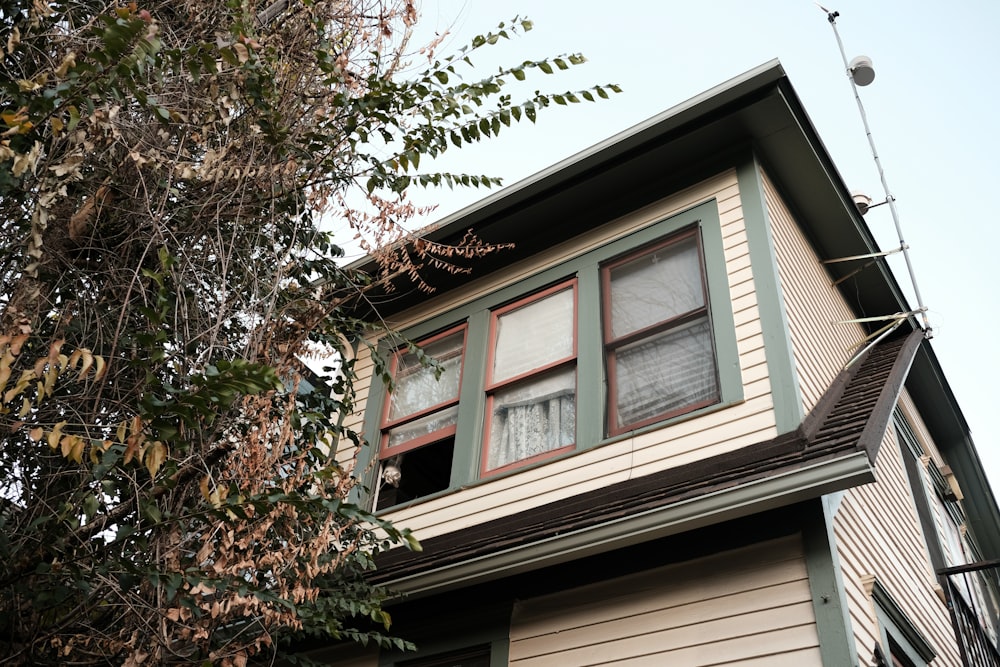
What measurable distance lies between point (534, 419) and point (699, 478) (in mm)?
1830

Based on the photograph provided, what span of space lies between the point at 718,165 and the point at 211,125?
12.5 feet

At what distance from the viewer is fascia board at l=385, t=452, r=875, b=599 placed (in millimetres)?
4359

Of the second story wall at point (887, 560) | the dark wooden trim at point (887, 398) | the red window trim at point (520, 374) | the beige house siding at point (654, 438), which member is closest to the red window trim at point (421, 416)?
the red window trim at point (520, 374)

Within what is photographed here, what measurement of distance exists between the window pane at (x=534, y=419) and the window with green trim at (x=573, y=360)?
10mm

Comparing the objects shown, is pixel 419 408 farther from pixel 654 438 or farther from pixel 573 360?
pixel 654 438

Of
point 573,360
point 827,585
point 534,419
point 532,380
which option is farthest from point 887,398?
point 532,380

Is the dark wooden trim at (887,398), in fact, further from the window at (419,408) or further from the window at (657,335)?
the window at (419,408)

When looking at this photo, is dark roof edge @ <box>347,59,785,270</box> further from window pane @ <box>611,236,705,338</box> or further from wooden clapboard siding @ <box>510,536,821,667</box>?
wooden clapboard siding @ <box>510,536,821,667</box>

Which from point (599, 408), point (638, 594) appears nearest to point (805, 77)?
point (599, 408)

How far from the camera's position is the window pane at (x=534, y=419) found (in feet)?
20.9

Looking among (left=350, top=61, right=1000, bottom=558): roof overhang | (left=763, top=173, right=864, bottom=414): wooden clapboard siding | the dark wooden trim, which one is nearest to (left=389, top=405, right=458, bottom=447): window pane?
(left=350, top=61, right=1000, bottom=558): roof overhang

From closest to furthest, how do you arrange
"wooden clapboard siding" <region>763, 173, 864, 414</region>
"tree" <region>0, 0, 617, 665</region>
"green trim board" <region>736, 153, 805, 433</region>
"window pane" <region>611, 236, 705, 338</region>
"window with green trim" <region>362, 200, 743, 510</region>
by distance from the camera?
"tree" <region>0, 0, 617, 665</region> < "green trim board" <region>736, 153, 805, 433</region> < "wooden clapboard siding" <region>763, 173, 864, 414</region> < "window with green trim" <region>362, 200, 743, 510</region> < "window pane" <region>611, 236, 705, 338</region>

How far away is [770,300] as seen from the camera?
5727 millimetres

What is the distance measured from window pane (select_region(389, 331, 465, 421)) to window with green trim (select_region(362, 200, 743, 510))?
0.01 meters
